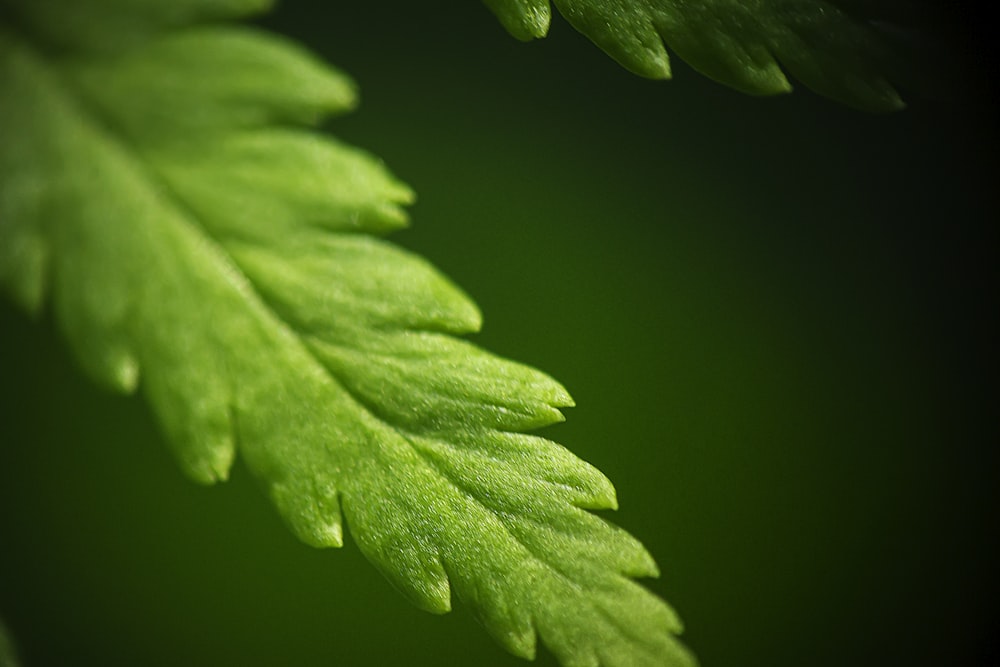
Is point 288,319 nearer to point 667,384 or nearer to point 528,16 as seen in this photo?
point 528,16

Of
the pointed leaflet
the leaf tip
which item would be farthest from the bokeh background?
the leaf tip

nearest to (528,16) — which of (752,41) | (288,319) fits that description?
(752,41)

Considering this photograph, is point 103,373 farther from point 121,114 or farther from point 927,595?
point 927,595

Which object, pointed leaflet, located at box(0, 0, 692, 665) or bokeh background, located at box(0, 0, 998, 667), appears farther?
bokeh background, located at box(0, 0, 998, 667)

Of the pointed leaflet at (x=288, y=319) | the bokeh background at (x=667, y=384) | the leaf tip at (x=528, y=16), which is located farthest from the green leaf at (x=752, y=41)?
the bokeh background at (x=667, y=384)

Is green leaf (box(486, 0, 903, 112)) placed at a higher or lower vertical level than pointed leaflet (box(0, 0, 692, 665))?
higher

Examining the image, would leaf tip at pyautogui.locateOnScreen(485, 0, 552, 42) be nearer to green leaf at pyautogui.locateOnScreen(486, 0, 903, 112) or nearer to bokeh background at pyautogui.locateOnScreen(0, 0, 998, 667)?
green leaf at pyautogui.locateOnScreen(486, 0, 903, 112)

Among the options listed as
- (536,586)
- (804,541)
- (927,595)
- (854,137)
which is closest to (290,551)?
(536,586)
